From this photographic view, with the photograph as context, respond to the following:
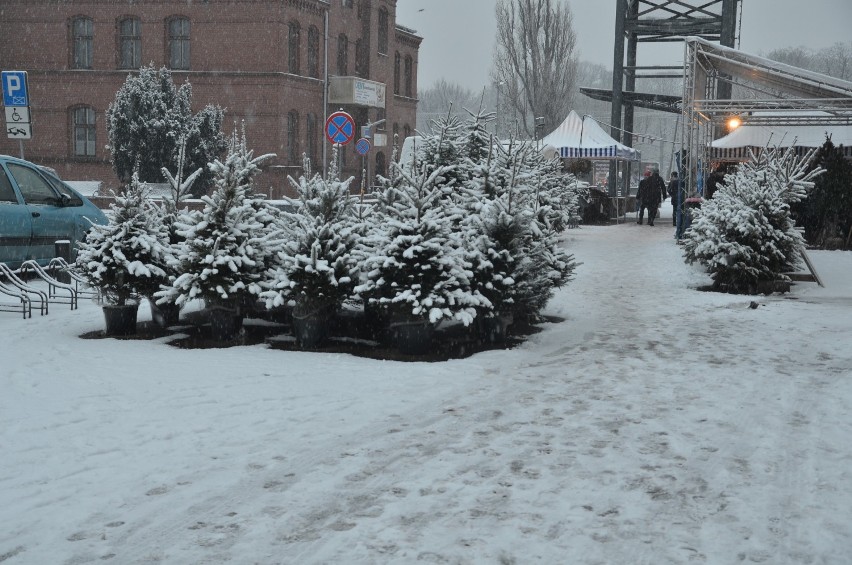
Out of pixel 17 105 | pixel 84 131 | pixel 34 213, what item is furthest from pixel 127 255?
pixel 84 131

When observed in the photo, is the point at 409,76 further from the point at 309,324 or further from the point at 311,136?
the point at 309,324

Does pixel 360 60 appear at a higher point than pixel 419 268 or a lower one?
higher

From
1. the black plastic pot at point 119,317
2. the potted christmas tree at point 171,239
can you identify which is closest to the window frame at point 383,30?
the potted christmas tree at point 171,239

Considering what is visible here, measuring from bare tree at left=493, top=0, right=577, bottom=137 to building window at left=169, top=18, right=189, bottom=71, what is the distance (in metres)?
19.4

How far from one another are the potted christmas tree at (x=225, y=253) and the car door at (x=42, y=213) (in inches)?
190

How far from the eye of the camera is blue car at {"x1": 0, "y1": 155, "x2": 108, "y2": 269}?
13.0 metres

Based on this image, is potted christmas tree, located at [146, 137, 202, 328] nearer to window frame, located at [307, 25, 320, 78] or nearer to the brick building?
the brick building

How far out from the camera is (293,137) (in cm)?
3972

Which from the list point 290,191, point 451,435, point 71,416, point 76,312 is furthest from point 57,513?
point 290,191

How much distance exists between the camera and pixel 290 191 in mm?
38562

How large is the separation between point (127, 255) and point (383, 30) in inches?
1625

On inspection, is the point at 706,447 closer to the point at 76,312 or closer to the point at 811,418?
the point at 811,418

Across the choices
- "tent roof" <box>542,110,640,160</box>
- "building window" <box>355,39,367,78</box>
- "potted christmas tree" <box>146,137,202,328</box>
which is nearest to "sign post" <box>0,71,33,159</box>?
"potted christmas tree" <box>146,137,202,328</box>

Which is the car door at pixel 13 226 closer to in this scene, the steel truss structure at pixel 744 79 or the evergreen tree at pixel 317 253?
the evergreen tree at pixel 317 253
